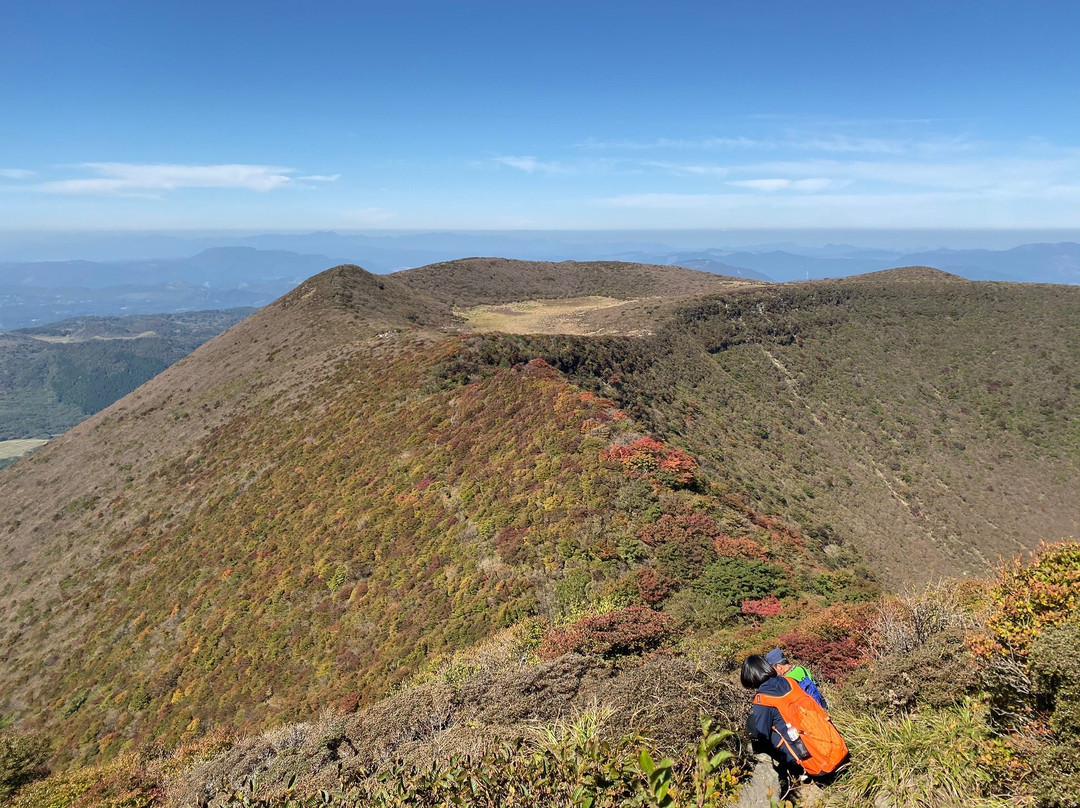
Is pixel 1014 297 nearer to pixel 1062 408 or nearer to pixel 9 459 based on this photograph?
pixel 1062 408

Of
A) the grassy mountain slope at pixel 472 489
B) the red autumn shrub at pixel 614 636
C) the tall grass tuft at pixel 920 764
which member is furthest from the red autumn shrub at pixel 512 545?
the tall grass tuft at pixel 920 764

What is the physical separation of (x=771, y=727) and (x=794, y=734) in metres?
0.24

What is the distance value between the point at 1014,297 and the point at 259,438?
9351 centimetres

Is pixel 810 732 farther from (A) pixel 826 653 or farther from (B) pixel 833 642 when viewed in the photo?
(B) pixel 833 642

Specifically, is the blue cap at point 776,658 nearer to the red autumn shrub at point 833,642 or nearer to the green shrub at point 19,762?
the red autumn shrub at point 833,642

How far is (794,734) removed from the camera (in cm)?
590

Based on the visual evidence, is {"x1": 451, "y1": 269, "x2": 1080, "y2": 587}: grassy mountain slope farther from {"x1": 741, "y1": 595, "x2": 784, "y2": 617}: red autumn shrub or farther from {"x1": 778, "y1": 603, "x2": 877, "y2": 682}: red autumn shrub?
{"x1": 778, "y1": 603, "x2": 877, "y2": 682}: red autumn shrub

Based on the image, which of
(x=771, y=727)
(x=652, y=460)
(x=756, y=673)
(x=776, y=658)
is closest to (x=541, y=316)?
(x=652, y=460)

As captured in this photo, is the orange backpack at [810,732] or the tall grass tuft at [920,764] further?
the orange backpack at [810,732]

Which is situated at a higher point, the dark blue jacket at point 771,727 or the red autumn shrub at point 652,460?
the dark blue jacket at point 771,727

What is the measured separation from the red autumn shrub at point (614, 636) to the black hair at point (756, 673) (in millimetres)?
4604

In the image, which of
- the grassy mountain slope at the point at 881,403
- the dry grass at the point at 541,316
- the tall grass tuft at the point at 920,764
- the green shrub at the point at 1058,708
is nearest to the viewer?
the green shrub at the point at 1058,708

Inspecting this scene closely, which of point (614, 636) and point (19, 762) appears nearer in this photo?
point (614, 636)

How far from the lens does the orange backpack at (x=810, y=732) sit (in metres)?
5.84
